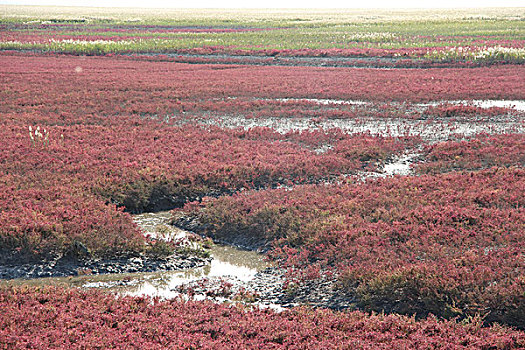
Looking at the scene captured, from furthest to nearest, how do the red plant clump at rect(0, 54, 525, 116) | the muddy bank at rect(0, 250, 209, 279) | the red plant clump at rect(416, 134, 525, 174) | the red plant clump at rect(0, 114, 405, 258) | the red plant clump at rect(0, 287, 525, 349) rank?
the red plant clump at rect(0, 54, 525, 116), the red plant clump at rect(416, 134, 525, 174), the red plant clump at rect(0, 114, 405, 258), the muddy bank at rect(0, 250, 209, 279), the red plant clump at rect(0, 287, 525, 349)

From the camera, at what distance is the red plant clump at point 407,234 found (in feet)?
28.7

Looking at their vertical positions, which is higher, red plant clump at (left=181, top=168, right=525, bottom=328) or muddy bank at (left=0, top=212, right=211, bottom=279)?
red plant clump at (left=181, top=168, right=525, bottom=328)

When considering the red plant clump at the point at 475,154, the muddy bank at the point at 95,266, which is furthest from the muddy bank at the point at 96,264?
the red plant clump at the point at 475,154

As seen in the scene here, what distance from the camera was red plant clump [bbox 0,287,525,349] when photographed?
23.7 feet

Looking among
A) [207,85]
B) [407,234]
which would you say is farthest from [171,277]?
[207,85]

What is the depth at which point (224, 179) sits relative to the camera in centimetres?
1571

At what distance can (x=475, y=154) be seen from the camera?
18.1m

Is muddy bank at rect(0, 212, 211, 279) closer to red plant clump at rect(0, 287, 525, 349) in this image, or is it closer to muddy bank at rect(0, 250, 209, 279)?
muddy bank at rect(0, 250, 209, 279)

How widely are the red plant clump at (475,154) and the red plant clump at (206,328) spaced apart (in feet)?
31.5

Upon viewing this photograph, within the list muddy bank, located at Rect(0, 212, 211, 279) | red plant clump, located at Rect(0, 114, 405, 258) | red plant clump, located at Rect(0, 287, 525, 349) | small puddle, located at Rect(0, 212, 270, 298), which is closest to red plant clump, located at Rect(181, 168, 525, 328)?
small puddle, located at Rect(0, 212, 270, 298)

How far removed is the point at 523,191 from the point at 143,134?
13.6 m

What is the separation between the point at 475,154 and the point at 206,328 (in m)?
13.3

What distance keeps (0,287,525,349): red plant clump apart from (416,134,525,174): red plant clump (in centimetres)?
960

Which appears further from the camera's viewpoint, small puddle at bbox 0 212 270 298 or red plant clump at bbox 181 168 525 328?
small puddle at bbox 0 212 270 298
